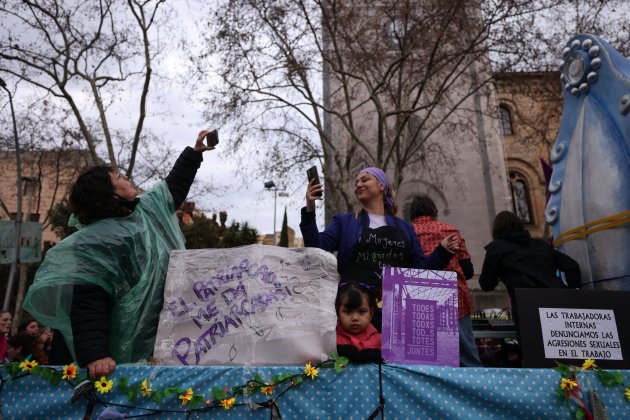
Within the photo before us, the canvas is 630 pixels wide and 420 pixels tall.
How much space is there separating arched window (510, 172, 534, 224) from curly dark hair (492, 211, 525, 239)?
2004 cm

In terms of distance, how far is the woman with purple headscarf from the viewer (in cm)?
279

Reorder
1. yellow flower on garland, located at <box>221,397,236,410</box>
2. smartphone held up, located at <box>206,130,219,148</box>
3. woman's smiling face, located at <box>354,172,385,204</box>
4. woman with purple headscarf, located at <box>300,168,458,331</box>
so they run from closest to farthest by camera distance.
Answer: yellow flower on garland, located at <box>221,397,236,410</box> < woman with purple headscarf, located at <box>300,168,458,331</box> < smartphone held up, located at <box>206,130,219,148</box> < woman's smiling face, located at <box>354,172,385,204</box>

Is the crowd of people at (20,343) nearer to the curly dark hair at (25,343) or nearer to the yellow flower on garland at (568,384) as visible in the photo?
the curly dark hair at (25,343)

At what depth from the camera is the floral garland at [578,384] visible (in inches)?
77.8

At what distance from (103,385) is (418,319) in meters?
1.45

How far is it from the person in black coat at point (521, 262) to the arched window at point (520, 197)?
20.1 metres

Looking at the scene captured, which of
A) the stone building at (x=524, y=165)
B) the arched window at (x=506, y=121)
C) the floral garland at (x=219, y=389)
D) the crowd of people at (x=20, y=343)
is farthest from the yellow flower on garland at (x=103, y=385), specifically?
the arched window at (x=506, y=121)

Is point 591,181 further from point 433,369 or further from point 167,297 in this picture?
point 167,297

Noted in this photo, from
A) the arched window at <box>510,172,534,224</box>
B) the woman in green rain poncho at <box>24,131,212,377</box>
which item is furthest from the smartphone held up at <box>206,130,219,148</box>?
the arched window at <box>510,172,534,224</box>

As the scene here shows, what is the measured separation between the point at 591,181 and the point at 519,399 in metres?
2.04

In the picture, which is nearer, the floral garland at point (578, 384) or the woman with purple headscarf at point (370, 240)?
the floral garland at point (578, 384)

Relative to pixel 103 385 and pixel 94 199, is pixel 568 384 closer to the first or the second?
pixel 103 385

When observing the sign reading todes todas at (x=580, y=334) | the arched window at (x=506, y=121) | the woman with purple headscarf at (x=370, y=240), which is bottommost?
the sign reading todes todas at (x=580, y=334)

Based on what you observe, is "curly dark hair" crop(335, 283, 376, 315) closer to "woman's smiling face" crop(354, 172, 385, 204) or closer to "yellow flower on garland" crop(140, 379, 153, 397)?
"woman's smiling face" crop(354, 172, 385, 204)
